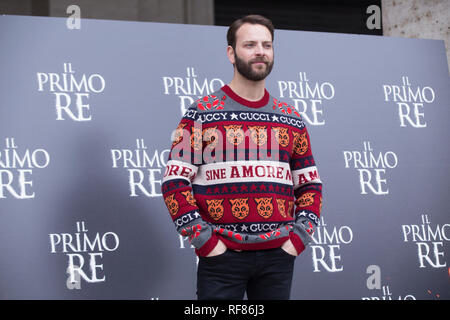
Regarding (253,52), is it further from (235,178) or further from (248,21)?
(235,178)

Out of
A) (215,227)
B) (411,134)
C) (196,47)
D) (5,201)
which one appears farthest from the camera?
(411,134)

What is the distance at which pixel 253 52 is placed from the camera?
87.1 inches

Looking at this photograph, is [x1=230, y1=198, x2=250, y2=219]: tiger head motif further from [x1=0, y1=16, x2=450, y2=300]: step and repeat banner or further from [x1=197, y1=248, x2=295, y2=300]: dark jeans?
[x1=0, y1=16, x2=450, y2=300]: step and repeat banner

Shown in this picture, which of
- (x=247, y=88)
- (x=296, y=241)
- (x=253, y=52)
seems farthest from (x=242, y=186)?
(x=253, y=52)

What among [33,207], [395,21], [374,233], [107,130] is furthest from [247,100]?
[395,21]

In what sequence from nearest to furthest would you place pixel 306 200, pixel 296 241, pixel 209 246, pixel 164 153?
1. pixel 209 246
2. pixel 296 241
3. pixel 306 200
4. pixel 164 153

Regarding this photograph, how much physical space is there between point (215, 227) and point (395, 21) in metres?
3.47

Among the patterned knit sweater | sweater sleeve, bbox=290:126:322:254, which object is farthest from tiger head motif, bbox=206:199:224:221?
sweater sleeve, bbox=290:126:322:254

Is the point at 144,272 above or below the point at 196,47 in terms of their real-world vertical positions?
below

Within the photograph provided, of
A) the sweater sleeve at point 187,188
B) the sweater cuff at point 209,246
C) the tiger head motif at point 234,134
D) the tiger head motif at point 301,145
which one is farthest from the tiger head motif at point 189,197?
the tiger head motif at point 301,145

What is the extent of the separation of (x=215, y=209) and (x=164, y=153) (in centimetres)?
144

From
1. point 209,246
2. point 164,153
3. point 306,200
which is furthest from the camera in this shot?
point 164,153

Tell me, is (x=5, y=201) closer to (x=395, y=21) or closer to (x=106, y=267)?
(x=106, y=267)

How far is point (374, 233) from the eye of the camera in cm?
372
